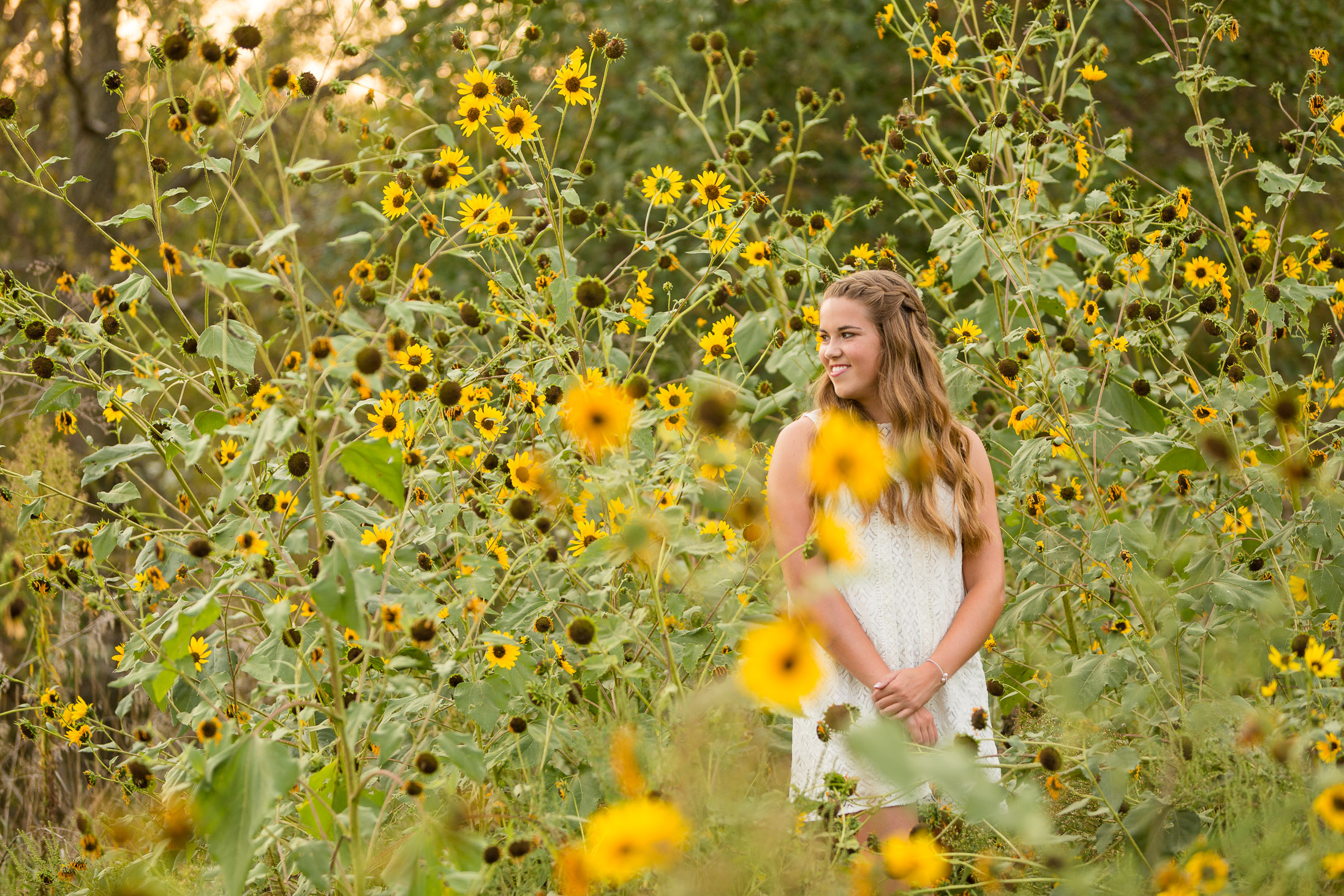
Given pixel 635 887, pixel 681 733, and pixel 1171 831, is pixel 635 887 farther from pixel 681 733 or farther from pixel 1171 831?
pixel 1171 831

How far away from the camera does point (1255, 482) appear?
2502 mm

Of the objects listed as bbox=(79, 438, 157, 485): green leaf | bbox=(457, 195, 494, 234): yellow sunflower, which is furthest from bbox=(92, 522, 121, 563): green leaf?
bbox=(457, 195, 494, 234): yellow sunflower

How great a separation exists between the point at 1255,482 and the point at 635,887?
173cm

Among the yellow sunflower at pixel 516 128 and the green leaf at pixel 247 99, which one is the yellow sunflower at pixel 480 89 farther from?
the green leaf at pixel 247 99

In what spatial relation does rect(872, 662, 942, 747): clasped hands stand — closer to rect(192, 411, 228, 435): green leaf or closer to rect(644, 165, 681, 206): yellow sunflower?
rect(644, 165, 681, 206): yellow sunflower

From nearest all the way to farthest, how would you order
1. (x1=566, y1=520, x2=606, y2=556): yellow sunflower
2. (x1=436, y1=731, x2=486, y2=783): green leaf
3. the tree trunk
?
(x1=436, y1=731, x2=486, y2=783): green leaf → (x1=566, y1=520, x2=606, y2=556): yellow sunflower → the tree trunk

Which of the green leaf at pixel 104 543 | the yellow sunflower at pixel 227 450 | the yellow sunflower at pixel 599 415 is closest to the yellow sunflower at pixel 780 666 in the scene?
the yellow sunflower at pixel 599 415

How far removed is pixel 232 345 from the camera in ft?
7.23

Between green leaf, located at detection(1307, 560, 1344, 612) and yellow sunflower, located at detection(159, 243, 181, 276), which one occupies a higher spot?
yellow sunflower, located at detection(159, 243, 181, 276)

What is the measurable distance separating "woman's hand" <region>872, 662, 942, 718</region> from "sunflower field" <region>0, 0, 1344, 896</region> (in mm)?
127

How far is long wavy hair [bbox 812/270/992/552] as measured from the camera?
2.46 m

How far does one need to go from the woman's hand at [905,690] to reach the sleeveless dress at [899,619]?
58 mm

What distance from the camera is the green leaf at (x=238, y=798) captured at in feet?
4.76

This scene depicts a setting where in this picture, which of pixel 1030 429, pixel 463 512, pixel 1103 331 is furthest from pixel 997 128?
pixel 463 512
